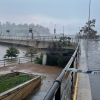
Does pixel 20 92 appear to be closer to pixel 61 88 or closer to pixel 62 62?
pixel 61 88

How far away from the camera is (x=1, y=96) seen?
7.20 metres

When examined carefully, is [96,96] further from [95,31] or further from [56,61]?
[95,31]

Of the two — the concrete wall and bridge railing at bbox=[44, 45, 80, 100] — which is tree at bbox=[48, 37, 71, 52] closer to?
the concrete wall

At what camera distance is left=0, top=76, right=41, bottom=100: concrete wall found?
7.62 meters

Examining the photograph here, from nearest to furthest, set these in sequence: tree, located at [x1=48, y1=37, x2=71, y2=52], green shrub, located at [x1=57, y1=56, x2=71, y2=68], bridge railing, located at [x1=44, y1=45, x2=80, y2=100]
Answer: bridge railing, located at [x1=44, y1=45, x2=80, y2=100] → green shrub, located at [x1=57, y1=56, x2=71, y2=68] → tree, located at [x1=48, y1=37, x2=71, y2=52]

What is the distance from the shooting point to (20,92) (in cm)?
905

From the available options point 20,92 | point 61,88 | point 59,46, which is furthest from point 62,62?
point 61,88

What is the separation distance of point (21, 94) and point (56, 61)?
1218cm

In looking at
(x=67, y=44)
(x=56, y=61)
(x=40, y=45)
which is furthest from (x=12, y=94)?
(x=40, y=45)

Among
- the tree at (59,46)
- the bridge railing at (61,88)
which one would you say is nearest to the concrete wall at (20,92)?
the bridge railing at (61,88)

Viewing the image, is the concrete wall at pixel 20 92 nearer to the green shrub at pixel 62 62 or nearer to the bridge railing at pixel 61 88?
the bridge railing at pixel 61 88

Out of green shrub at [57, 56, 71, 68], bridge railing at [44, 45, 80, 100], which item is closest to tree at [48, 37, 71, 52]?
green shrub at [57, 56, 71, 68]

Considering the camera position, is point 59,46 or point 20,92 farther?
point 59,46

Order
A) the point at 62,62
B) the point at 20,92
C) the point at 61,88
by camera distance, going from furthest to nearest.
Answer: the point at 62,62 → the point at 20,92 → the point at 61,88
